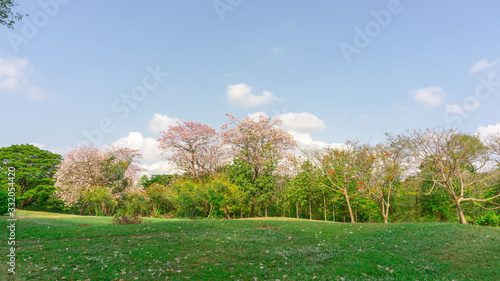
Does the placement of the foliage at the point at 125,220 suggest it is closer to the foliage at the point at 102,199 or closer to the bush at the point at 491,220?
the foliage at the point at 102,199

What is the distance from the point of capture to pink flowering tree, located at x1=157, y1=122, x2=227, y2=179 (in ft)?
84.6

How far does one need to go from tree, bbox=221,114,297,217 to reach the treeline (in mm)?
85

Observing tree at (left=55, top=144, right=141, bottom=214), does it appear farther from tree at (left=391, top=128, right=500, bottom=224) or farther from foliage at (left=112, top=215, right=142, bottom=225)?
tree at (left=391, top=128, right=500, bottom=224)

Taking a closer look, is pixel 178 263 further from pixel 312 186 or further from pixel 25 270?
pixel 312 186

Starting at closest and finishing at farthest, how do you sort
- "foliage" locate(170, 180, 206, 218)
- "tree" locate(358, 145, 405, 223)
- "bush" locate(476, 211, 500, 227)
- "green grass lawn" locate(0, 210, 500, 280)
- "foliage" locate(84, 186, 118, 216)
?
1. "green grass lawn" locate(0, 210, 500, 280)
2. "bush" locate(476, 211, 500, 227)
3. "tree" locate(358, 145, 405, 223)
4. "foliage" locate(170, 180, 206, 218)
5. "foliage" locate(84, 186, 118, 216)

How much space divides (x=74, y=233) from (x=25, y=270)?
16.6 ft

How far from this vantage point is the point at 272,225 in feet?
45.4

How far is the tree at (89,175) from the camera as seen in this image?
26641mm

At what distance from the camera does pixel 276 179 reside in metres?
23.5

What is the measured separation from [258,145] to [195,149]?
20.8 ft

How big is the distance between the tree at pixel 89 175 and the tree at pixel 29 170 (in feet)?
11.2

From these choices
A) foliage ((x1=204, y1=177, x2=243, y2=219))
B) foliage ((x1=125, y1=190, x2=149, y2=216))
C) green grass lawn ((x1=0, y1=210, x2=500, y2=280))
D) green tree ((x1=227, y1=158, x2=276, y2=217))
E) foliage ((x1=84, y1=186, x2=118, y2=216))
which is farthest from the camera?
A: foliage ((x1=125, y1=190, x2=149, y2=216))

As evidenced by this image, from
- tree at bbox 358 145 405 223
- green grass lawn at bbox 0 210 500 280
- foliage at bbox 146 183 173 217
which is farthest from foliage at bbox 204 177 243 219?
tree at bbox 358 145 405 223

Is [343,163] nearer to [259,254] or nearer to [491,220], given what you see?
[491,220]
